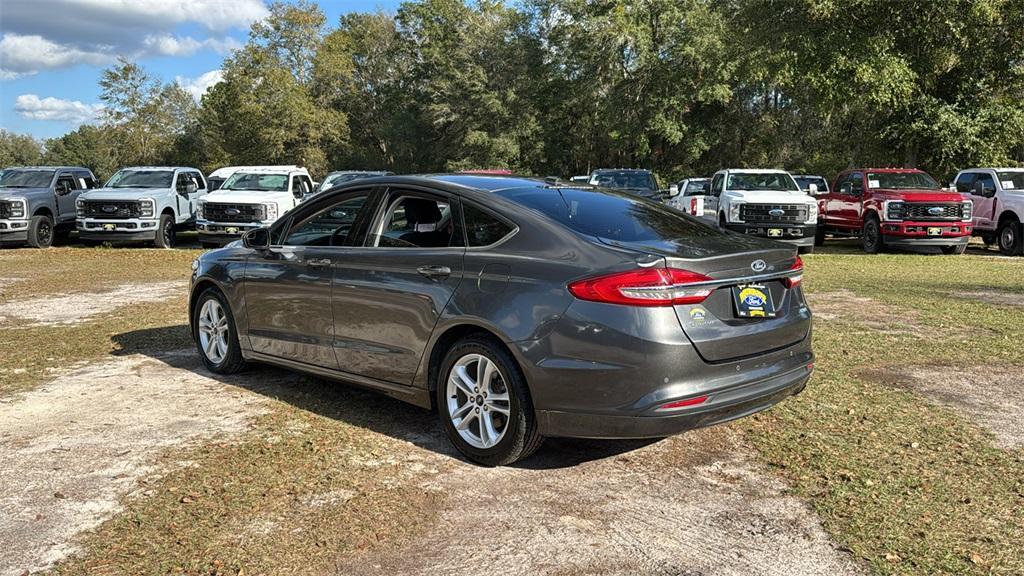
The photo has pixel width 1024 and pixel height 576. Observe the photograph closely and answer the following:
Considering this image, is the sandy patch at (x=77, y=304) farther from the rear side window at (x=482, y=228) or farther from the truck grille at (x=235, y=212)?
the rear side window at (x=482, y=228)

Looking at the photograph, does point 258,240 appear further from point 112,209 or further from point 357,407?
point 112,209

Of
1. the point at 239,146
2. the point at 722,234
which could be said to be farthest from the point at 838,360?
the point at 239,146

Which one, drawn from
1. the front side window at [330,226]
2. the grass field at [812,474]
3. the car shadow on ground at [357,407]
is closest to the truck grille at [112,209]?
the grass field at [812,474]

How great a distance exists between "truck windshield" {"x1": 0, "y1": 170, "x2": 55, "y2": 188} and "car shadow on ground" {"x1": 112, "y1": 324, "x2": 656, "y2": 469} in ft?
50.1

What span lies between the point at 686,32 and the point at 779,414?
4401 centimetres

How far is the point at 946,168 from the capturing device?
26172 millimetres

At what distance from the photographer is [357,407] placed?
A: 590 centimetres

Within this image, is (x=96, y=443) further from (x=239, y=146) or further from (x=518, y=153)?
(x=239, y=146)

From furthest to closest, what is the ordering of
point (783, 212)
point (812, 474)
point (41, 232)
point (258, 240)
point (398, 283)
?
point (41, 232) < point (783, 212) < point (258, 240) < point (398, 283) < point (812, 474)

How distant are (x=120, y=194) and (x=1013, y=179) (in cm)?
2046

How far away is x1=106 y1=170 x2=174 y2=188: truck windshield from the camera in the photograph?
20.8 meters

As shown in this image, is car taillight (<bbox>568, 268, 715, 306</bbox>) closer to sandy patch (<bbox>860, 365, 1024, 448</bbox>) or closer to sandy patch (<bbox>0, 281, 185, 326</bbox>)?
sandy patch (<bbox>860, 365, 1024, 448</bbox>)

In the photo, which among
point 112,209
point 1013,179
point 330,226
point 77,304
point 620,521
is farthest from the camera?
point 112,209

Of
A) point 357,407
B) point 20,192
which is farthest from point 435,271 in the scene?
point 20,192
